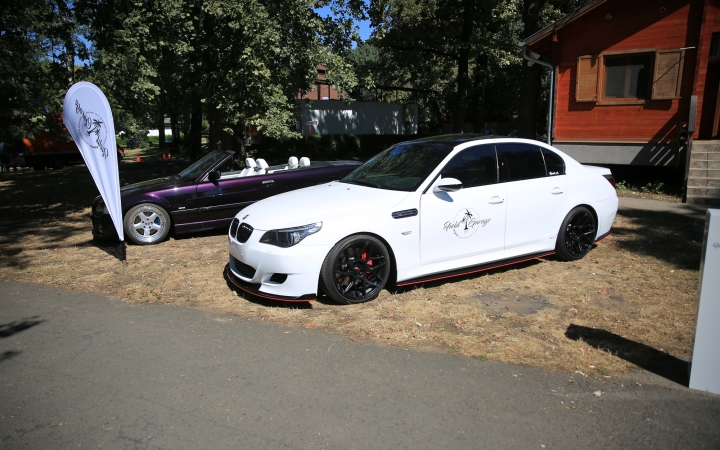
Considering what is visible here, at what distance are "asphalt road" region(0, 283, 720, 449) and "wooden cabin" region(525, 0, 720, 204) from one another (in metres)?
9.53

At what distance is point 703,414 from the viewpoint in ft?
11.0

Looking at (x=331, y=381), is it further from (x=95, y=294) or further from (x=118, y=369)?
(x=95, y=294)

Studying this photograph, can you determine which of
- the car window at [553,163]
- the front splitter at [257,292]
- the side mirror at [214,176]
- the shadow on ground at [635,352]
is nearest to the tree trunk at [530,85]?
the car window at [553,163]

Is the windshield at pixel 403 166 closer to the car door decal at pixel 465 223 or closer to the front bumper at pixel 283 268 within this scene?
the car door decal at pixel 465 223

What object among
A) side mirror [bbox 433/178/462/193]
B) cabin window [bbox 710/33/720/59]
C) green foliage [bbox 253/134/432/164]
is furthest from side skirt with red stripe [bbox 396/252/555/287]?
green foliage [bbox 253/134/432/164]

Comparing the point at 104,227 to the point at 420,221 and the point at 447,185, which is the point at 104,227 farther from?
the point at 447,185

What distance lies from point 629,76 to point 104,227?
39.8ft

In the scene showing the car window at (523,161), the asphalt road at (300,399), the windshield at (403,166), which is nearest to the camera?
the asphalt road at (300,399)

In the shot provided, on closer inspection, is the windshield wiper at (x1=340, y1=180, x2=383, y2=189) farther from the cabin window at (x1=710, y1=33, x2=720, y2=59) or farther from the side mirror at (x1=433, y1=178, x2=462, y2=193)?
the cabin window at (x1=710, y1=33, x2=720, y2=59)

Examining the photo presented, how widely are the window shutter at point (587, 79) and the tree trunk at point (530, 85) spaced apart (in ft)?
12.7

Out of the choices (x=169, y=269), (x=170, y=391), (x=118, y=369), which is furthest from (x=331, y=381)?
(x=169, y=269)

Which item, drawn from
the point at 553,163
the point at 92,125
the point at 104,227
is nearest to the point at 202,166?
the point at 104,227

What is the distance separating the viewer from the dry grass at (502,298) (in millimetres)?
4383

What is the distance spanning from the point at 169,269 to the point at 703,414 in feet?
19.3
